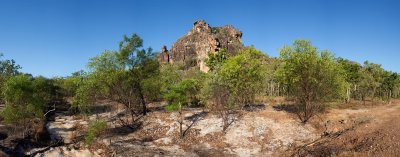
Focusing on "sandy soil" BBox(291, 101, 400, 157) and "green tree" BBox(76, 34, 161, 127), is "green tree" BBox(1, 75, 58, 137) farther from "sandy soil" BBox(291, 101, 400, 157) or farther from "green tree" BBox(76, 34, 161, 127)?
"sandy soil" BBox(291, 101, 400, 157)

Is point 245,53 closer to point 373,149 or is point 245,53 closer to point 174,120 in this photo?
point 174,120

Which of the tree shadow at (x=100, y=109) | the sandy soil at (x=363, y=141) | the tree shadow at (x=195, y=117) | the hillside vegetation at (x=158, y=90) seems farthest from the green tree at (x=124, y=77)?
the sandy soil at (x=363, y=141)

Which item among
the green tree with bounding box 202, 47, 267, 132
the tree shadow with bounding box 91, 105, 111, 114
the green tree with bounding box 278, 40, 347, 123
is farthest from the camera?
the tree shadow with bounding box 91, 105, 111, 114

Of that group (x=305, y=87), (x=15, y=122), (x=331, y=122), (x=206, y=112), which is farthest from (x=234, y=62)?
(x=15, y=122)

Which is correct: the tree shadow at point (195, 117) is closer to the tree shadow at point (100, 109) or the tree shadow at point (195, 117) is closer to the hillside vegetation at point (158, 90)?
the hillside vegetation at point (158, 90)

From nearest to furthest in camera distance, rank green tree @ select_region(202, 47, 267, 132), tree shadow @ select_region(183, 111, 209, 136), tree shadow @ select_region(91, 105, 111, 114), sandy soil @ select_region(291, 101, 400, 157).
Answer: sandy soil @ select_region(291, 101, 400, 157) < tree shadow @ select_region(183, 111, 209, 136) < green tree @ select_region(202, 47, 267, 132) < tree shadow @ select_region(91, 105, 111, 114)

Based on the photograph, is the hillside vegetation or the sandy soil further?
the hillside vegetation

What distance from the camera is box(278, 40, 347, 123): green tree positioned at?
35844mm

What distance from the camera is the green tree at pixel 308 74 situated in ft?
118

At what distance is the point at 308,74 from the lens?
118 feet

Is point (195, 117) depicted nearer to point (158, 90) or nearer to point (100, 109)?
point (158, 90)

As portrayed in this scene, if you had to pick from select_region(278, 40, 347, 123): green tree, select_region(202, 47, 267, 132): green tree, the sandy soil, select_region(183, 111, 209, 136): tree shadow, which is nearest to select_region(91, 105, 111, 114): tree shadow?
select_region(183, 111, 209, 136): tree shadow

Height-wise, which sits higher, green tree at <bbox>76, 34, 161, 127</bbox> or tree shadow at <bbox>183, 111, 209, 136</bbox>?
green tree at <bbox>76, 34, 161, 127</bbox>

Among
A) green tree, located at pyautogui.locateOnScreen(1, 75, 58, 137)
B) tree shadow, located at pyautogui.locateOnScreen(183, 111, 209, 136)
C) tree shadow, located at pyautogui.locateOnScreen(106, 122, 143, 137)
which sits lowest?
tree shadow, located at pyautogui.locateOnScreen(106, 122, 143, 137)
